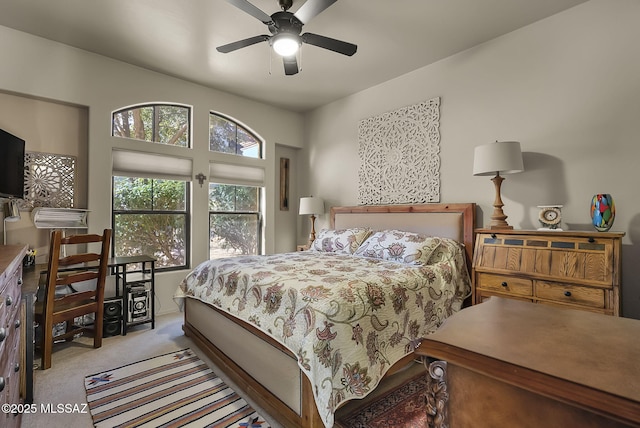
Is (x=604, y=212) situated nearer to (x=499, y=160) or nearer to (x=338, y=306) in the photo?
(x=499, y=160)

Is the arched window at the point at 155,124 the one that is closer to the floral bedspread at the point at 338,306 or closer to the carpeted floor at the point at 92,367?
the floral bedspread at the point at 338,306

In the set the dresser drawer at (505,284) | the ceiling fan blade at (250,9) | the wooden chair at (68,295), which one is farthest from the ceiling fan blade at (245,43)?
the dresser drawer at (505,284)

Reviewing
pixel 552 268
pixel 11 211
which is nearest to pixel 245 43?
pixel 11 211

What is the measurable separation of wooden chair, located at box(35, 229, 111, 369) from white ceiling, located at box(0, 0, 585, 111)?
1887mm

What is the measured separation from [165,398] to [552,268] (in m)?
2.79

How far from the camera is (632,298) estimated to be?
7.56 ft

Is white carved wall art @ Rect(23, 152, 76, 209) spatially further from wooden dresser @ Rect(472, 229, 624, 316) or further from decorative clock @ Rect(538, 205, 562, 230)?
decorative clock @ Rect(538, 205, 562, 230)

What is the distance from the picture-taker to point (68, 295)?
8.68 ft

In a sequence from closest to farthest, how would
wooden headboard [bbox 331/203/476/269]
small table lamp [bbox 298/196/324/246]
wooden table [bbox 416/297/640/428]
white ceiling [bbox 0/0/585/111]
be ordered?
wooden table [bbox 416/297/640/428]
white ceiling [bbox 0/0/585/111]
wooden headboard [bbox 331/203/476/269]
small table lamp [bbox 298/196/324/246]

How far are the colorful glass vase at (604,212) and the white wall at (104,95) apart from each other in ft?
13.3

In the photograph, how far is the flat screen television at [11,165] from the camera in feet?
7.68

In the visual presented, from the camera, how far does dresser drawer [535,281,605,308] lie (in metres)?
1.97

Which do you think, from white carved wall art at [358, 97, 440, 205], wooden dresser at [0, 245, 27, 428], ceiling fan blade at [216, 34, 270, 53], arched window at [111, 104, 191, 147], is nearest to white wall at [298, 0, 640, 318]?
white carved wall art at [358, 97, 440, 205]

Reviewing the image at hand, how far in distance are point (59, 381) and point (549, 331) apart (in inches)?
119
